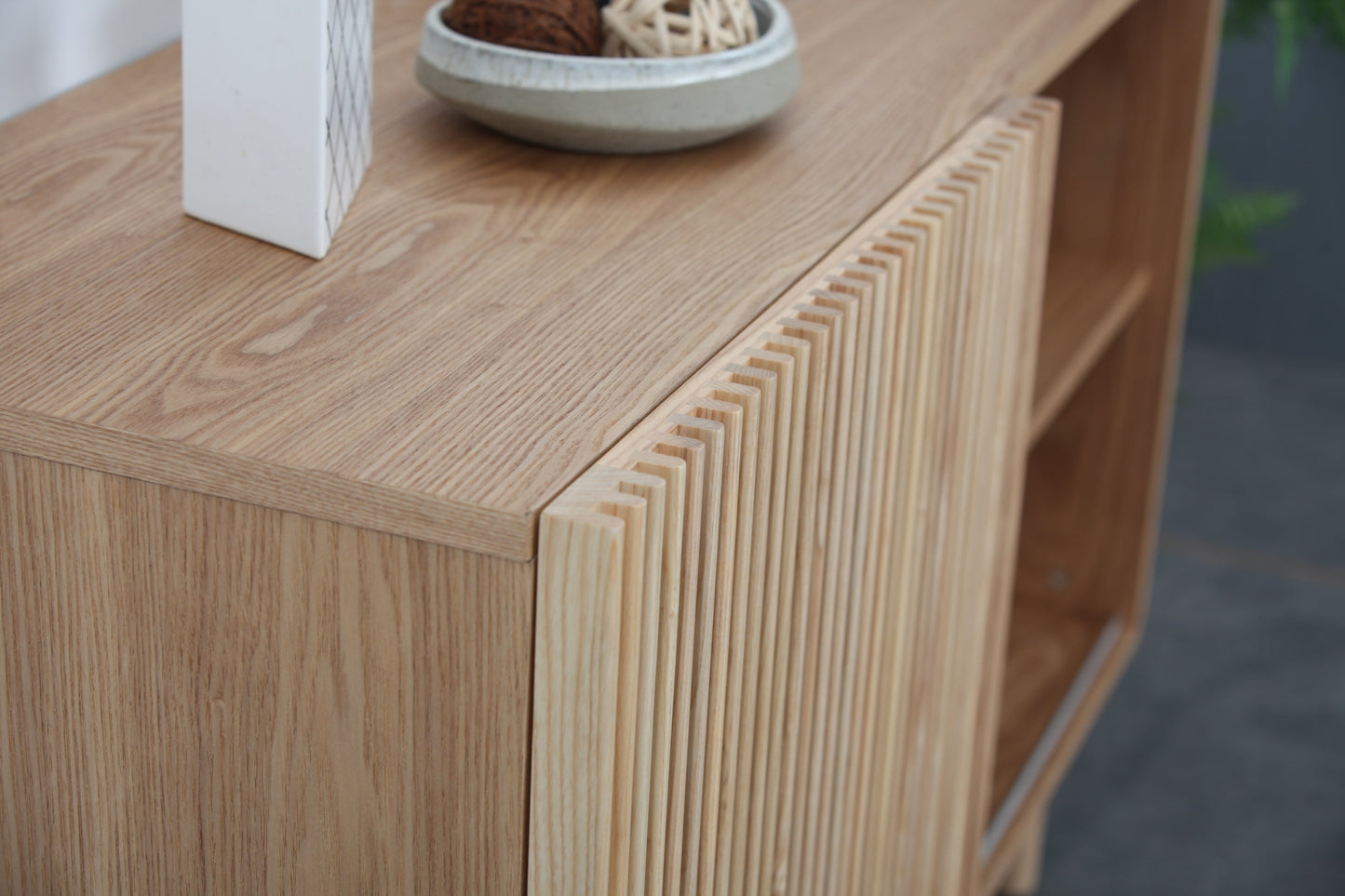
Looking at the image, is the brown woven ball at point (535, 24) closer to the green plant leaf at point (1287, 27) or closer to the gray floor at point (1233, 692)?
the gray floor at point (1233, 692)

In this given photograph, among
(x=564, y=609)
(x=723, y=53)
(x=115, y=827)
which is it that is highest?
(x=723, y=53)

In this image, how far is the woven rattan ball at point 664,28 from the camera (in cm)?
83

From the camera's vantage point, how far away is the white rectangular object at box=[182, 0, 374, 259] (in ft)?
2.31

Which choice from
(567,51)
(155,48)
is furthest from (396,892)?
(155,48)

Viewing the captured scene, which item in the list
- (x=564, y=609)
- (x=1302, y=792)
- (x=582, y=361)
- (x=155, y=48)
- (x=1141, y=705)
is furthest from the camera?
(x=1141, y=705)

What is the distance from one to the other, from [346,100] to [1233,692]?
156cm

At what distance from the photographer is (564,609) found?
0.54 m

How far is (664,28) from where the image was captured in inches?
32.5

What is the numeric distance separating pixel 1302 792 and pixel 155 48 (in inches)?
57.8

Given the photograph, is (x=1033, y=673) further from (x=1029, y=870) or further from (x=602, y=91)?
(x=602, y=91)

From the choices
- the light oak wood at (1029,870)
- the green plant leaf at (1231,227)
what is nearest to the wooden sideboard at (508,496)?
the light oak wood at (1029,870)

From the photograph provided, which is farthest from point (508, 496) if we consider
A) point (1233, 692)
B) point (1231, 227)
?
point (1231, 227)

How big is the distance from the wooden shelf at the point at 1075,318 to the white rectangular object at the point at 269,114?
0.66m

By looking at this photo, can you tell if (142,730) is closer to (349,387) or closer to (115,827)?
(115,827)
